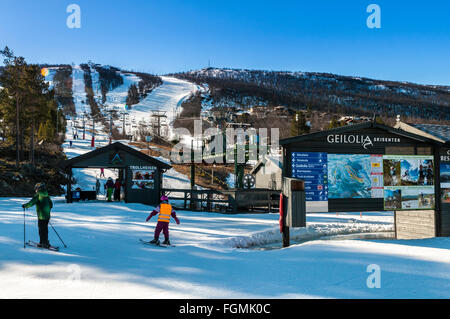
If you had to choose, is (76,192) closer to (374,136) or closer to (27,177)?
(27,177)

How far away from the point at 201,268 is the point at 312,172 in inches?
230

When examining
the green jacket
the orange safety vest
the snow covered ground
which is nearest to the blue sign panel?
the snow covered ground

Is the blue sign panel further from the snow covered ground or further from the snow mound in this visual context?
the snow mound

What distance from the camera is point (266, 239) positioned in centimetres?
1417

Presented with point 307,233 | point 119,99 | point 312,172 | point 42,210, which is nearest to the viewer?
point 42,210

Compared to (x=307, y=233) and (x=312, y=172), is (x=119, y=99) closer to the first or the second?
(x=307, y=233)

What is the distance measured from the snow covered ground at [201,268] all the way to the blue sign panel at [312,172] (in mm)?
2039

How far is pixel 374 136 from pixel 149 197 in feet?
48.8

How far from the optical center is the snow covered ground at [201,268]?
19.9 ft

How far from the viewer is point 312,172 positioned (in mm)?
11953

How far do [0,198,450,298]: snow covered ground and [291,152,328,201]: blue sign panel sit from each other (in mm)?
2039

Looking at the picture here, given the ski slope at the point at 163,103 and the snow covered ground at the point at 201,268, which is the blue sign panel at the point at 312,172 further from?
the ski slope at the point at 163,103

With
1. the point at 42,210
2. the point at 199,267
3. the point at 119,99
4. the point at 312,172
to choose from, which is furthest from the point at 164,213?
the point at 119,99

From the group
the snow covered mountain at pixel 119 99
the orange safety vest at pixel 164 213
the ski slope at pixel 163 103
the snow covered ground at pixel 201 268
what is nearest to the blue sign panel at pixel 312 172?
the snow covered ground at pixel 201 268
